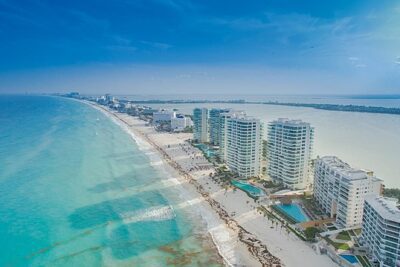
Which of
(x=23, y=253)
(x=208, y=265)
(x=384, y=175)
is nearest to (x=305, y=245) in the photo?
(x=208, y=265)

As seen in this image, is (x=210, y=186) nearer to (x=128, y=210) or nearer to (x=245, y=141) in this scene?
(x=245, y=141)

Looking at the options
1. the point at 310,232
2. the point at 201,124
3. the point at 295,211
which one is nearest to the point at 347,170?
the point at 295,211

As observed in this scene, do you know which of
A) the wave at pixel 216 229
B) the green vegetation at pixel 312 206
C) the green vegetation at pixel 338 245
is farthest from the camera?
the green vegetation at pixel 312 206

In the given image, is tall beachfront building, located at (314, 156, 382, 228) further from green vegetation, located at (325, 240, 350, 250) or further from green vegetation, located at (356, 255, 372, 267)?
green vegetation, located at (356, 255, 372, 267)

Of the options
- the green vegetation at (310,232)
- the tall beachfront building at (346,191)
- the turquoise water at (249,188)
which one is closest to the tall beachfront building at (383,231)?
the tall beachfront building at (346,191)

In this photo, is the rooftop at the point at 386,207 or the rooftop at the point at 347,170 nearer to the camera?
the rooftop at the point at 386,207

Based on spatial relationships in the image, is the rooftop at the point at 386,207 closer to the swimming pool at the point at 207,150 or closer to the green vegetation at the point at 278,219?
the green vegetation at the point at 278,219

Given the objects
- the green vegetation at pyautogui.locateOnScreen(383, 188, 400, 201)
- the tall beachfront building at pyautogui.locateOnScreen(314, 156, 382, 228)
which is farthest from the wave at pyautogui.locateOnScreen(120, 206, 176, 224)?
the green vegetation at pyautogui.locateOnScreen(383, 188, 400, 201)
